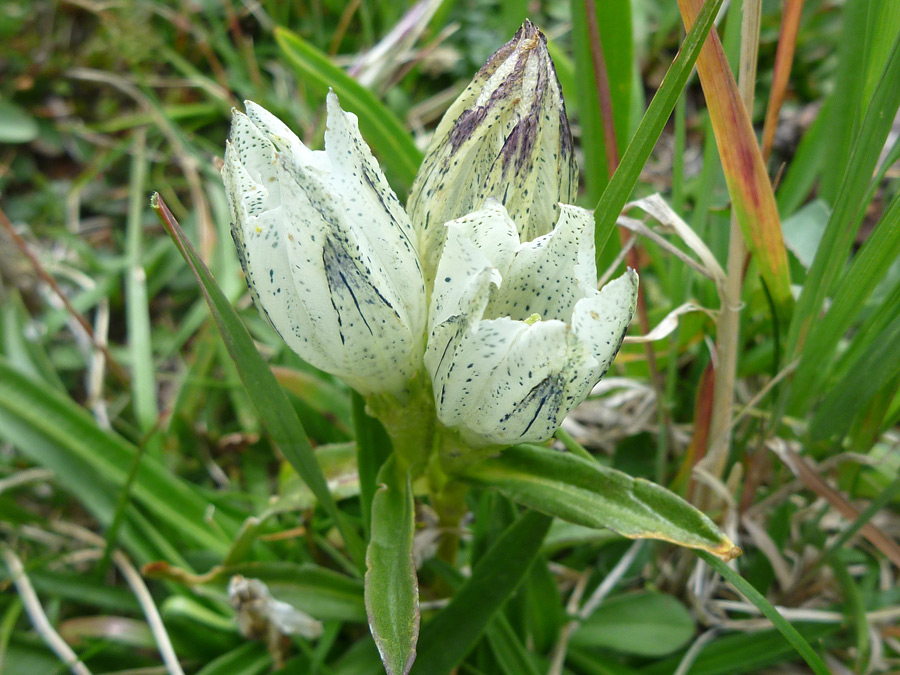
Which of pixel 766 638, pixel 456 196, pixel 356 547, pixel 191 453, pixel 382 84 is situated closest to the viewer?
pixel 456 196

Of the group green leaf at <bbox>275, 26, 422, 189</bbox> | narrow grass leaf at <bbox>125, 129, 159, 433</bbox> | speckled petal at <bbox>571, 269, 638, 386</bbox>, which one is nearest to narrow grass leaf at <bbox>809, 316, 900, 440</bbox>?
speckled petal at <bbox>571, 269, 638, 386</bbox>

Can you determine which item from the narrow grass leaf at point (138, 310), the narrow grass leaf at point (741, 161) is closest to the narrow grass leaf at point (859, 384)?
the narrow grass leaf at point (741, 161)

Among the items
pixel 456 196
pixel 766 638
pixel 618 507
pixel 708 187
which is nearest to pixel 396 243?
pixel 456 196

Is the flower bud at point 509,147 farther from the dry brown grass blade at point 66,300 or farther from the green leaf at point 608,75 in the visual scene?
the dry brown grass blade at point 66,300

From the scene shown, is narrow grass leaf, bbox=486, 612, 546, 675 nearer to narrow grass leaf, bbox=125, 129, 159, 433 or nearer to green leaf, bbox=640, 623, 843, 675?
green leaf, bbox=640, 623, 843, 675

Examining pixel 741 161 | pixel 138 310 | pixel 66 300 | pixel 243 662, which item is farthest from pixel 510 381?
pixel 138 310

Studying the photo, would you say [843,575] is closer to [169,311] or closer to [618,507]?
[618,507]
